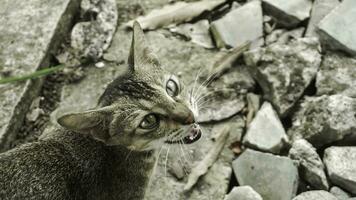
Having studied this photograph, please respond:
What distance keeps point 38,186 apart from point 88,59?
188cm

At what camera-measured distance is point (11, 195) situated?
3906mm

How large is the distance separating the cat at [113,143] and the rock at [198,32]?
1477 millimetres

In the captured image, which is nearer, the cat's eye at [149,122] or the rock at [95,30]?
the cat's eye at [149,122]

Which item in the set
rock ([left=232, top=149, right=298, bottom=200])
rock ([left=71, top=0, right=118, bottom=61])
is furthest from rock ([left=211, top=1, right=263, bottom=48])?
rock ([left=232, top=149, right=298, bottom=200])

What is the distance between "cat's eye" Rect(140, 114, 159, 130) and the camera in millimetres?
4062

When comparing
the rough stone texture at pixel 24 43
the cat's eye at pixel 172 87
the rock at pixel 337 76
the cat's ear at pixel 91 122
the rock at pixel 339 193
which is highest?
the cat's ear at pixel 91 122

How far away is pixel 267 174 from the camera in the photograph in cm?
477

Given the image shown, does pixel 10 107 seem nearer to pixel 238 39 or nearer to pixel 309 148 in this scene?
pixel 238 39

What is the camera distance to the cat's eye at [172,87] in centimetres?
422

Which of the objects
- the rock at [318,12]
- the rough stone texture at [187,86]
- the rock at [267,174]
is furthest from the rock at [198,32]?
the rock at [267,174]

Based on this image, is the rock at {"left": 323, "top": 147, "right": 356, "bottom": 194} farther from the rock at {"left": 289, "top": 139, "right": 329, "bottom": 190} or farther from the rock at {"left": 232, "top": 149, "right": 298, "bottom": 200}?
the rock at {"left": 232, "top": 149, "right": 298, "bottom": 200}

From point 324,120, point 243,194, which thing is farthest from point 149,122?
point 324,120

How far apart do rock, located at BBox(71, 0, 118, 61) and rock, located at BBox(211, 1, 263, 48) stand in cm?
102

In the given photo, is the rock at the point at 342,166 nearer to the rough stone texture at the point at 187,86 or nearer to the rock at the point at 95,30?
the rough stone texture at the point at 187,86
